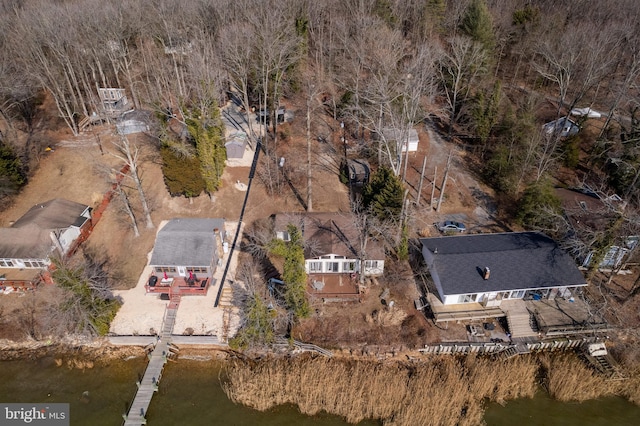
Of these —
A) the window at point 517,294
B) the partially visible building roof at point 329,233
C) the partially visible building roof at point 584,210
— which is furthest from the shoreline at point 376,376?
the partially visible building roof at point 584,210

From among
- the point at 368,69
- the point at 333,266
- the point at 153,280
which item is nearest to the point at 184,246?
the point at 153,280

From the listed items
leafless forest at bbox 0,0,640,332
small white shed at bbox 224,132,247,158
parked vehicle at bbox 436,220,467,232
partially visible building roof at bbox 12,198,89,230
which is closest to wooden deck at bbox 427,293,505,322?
parked vehicle at bbox 436,220,467,232

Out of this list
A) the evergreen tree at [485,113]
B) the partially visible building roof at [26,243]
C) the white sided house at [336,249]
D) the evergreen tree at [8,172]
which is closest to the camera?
the white sided house at [336,249]

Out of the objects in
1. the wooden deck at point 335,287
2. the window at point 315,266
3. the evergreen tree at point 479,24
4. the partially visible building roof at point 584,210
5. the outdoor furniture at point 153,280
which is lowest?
the wooden deck at point 335,287

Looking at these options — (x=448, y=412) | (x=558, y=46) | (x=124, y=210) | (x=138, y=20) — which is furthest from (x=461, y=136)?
(x=138, y=20)

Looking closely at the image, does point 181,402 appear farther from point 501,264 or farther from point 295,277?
point 501,264

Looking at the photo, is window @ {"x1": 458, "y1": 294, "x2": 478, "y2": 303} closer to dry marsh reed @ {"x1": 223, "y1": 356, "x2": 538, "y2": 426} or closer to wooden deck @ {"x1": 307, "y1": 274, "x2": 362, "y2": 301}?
dry marsh reed @ {"x1": 223, "y1": 356, "x2": 538, "y2": 426}

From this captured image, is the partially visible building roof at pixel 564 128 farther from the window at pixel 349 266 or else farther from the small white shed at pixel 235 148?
the small white shed at pixel 235 148
